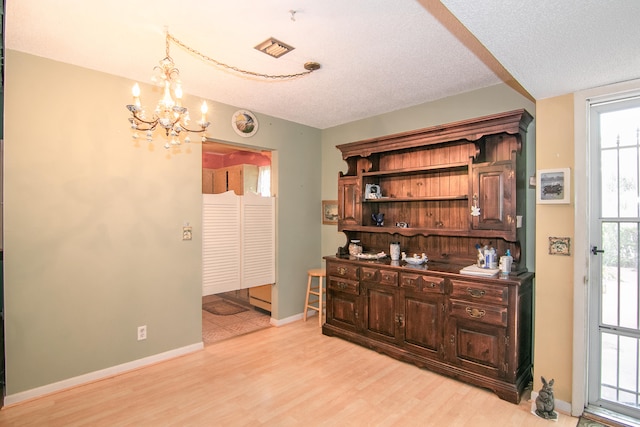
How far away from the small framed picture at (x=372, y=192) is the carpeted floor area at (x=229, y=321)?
2.12 meters

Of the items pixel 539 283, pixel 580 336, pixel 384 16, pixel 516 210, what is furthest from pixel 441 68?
pixel 580 336

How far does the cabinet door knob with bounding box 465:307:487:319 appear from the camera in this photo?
270 centimetres

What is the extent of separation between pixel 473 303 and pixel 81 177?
3518 mm

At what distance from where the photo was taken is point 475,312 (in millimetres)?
2732

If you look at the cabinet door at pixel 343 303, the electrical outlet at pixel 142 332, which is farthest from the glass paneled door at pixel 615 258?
the electrical outlet at pixel 142 332

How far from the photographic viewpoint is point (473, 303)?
108 inches

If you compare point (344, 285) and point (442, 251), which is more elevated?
point (442, 251)

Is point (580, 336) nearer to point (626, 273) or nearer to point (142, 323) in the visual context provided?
point (626, 273)

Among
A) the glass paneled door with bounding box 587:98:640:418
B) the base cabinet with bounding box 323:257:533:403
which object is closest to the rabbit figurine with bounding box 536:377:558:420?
the base cabinet with bounding box 323:257:533:403

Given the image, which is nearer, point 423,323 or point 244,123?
point 423,323

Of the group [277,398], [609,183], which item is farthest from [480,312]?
[277,398]

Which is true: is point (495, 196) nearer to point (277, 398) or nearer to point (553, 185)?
point (553, 185)

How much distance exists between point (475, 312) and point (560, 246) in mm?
822

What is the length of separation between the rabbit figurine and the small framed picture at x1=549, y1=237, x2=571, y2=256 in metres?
0.94
